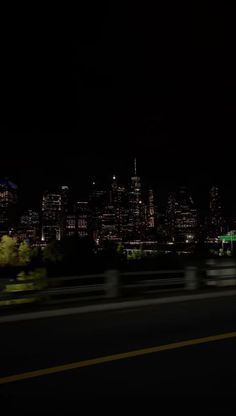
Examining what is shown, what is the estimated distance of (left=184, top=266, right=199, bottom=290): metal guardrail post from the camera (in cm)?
1480

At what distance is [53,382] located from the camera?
641cm

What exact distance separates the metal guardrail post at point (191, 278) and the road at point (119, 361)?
129 inches

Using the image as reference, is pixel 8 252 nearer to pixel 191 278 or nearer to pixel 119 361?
pixel 191 278

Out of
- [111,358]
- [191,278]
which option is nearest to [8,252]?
[191,278]

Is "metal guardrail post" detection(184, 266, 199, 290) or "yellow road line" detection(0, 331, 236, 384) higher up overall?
"metal guardrail post" detection(184, 266, 199, 290)

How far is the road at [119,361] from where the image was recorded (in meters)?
5.82

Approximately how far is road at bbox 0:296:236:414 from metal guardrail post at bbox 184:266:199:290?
3.27m

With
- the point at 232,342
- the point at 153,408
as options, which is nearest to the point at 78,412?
the point at 153,408

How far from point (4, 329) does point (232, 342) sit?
4024mm

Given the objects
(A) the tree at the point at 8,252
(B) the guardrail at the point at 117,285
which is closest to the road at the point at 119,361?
Result: (B) the guardrail at the point at 117,285

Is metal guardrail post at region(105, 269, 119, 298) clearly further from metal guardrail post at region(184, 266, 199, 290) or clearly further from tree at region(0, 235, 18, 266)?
tree at region(0, 235, 18, 266)

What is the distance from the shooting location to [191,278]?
48.7 ft

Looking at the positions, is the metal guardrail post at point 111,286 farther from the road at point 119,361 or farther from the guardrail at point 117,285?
the road at point 119,361

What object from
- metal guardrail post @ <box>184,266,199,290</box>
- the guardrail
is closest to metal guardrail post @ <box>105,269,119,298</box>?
the guardrail
